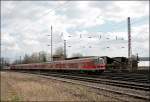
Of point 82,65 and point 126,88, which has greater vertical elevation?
point 82,65

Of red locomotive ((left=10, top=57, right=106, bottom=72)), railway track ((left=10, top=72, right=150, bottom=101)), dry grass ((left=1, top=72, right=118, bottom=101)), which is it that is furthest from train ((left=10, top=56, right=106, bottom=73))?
dry grass ((left=1, top=72, right=118, bottom=101))


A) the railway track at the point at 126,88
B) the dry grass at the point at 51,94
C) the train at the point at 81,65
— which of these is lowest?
the dry grass at the point at 51,94

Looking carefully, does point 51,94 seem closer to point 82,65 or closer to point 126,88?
point 126,88

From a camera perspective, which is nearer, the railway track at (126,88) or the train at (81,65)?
the railway track at (126,88)

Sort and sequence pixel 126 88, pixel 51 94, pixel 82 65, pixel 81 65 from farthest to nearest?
pixel 81 65 → pixel 82 65 → pixel 126 88 → pixel 51 94

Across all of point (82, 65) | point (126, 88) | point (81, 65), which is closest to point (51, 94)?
point (126, 88)

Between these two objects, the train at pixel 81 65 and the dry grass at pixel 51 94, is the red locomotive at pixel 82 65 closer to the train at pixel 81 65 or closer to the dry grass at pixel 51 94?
the train at pixel 81 65

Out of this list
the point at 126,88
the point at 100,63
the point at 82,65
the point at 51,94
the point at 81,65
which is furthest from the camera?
the point at 81,65

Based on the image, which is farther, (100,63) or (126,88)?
(100,63)

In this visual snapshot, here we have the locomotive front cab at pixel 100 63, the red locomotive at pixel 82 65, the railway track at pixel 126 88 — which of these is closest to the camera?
the railway track at pixel 126 88

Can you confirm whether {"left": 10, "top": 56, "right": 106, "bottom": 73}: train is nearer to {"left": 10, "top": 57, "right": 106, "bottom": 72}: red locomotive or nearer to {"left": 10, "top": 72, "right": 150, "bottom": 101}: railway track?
{"left": 10, "top": 57, "right": 106, "bottom": 72}: red locomotive

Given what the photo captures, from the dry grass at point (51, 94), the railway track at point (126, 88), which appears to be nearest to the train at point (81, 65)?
the railway track at point (126, 88)

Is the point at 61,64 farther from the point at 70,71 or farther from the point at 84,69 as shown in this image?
the point at 84,69

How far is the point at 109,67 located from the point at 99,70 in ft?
55.9
